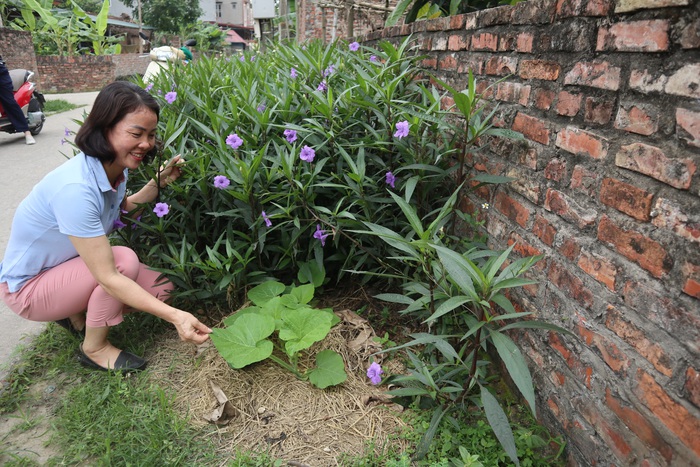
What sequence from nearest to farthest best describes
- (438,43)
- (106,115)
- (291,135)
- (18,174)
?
(106,115), (291,135), (438,43), (18,174)

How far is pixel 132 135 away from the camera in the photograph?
2.18 metres

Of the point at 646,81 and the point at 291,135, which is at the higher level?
the point at 646,81

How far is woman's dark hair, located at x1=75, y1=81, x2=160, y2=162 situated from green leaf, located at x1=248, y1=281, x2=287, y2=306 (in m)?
0.91

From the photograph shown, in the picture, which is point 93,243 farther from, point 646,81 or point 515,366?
point 646,81

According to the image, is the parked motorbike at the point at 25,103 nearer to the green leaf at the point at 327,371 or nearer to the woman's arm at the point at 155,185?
the woman's arm at the point at 155,185

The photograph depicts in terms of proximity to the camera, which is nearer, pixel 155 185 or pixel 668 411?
pixel 668 411

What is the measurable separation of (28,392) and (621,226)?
256cm

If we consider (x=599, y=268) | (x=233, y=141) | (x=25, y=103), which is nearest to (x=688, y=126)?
(x=599, y=268)

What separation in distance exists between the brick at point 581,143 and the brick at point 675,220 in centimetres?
27

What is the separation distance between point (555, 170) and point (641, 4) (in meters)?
0.58

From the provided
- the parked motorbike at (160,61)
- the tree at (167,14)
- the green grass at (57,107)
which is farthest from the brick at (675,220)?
the tree at (167,14)

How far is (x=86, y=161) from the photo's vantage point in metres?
2.18

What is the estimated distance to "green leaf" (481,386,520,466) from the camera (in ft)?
5.02

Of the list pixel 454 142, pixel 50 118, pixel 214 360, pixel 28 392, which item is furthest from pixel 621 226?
pixel 50 118
